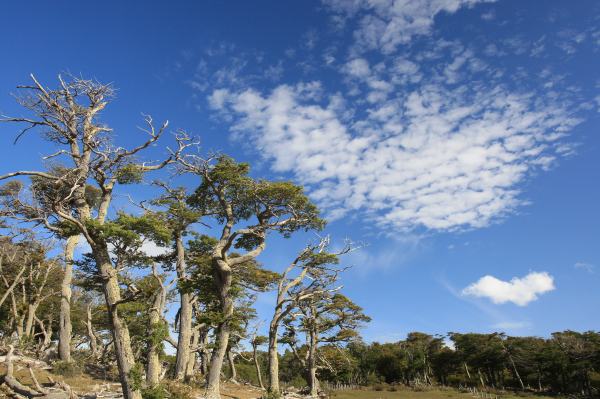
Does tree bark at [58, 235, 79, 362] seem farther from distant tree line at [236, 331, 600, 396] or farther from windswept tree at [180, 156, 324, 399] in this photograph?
distant tree line at [236, 331, 600, 396]

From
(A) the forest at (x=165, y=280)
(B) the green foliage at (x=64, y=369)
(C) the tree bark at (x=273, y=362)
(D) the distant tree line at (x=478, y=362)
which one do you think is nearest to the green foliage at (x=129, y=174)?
(A) the forest at (x=165, y=280)

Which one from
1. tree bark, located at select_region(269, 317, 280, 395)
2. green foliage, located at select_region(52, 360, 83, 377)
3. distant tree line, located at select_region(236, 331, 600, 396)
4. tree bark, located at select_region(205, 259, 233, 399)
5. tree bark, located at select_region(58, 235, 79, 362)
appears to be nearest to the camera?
tree bark, located at select_region(205, 259, 233, 399)

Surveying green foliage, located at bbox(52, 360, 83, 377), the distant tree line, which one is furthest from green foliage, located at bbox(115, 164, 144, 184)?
the distant tree line

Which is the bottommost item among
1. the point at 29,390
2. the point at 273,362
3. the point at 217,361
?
the point at 29,390

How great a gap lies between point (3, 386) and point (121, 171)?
931cm

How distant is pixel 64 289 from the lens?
84.1 ft

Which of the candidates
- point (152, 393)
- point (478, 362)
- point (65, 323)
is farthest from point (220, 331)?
point (478, 362)

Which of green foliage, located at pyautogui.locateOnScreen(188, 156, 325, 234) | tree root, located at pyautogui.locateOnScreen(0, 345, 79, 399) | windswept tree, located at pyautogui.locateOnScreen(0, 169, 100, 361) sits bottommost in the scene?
tree root, located at pyautogui.locateOnScreen(0, 345, 79, 399)

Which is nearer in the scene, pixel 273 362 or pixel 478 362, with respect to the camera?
pixel 273 362

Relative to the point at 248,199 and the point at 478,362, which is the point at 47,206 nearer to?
the point at 248,199

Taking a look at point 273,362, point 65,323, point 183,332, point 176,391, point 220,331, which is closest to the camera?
point 176,391

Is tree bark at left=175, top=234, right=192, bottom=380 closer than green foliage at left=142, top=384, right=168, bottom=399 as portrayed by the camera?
No

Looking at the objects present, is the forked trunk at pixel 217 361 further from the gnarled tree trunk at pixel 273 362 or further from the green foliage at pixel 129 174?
the green foliage at pixel 129 174

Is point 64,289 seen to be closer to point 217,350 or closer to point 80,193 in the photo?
point 217,350
